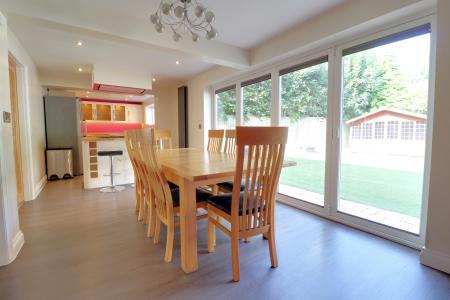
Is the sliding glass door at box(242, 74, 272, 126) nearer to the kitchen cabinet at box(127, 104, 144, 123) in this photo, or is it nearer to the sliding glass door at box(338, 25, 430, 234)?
the sliding glass door at box(338, 25, 430, 234)

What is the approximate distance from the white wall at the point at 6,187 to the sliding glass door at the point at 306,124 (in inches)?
121

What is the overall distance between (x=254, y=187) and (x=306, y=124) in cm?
185

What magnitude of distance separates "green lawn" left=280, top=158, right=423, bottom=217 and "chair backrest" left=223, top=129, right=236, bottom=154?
43.7 inches

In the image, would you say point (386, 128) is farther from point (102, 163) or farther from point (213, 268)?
point (102, 163)

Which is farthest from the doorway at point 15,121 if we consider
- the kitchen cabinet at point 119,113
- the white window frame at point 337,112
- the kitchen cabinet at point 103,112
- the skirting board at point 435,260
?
the skirting board at point 435,260

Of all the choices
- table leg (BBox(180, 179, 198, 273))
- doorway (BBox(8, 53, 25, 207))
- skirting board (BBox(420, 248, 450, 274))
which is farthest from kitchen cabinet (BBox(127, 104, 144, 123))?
skirting board (BBox(420, 248, 450, 274))

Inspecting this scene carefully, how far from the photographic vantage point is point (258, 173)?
160 cm

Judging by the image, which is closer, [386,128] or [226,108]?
[386,128]

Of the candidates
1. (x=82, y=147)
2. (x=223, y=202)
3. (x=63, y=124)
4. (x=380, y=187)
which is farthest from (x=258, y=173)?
(x=63, y=124)

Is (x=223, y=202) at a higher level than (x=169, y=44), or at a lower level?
lower

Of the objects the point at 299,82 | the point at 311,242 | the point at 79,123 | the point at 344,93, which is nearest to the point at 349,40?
the point at 344,93

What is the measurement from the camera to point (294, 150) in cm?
332

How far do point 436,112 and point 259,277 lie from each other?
1.78m

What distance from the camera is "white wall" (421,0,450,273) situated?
160 cm
